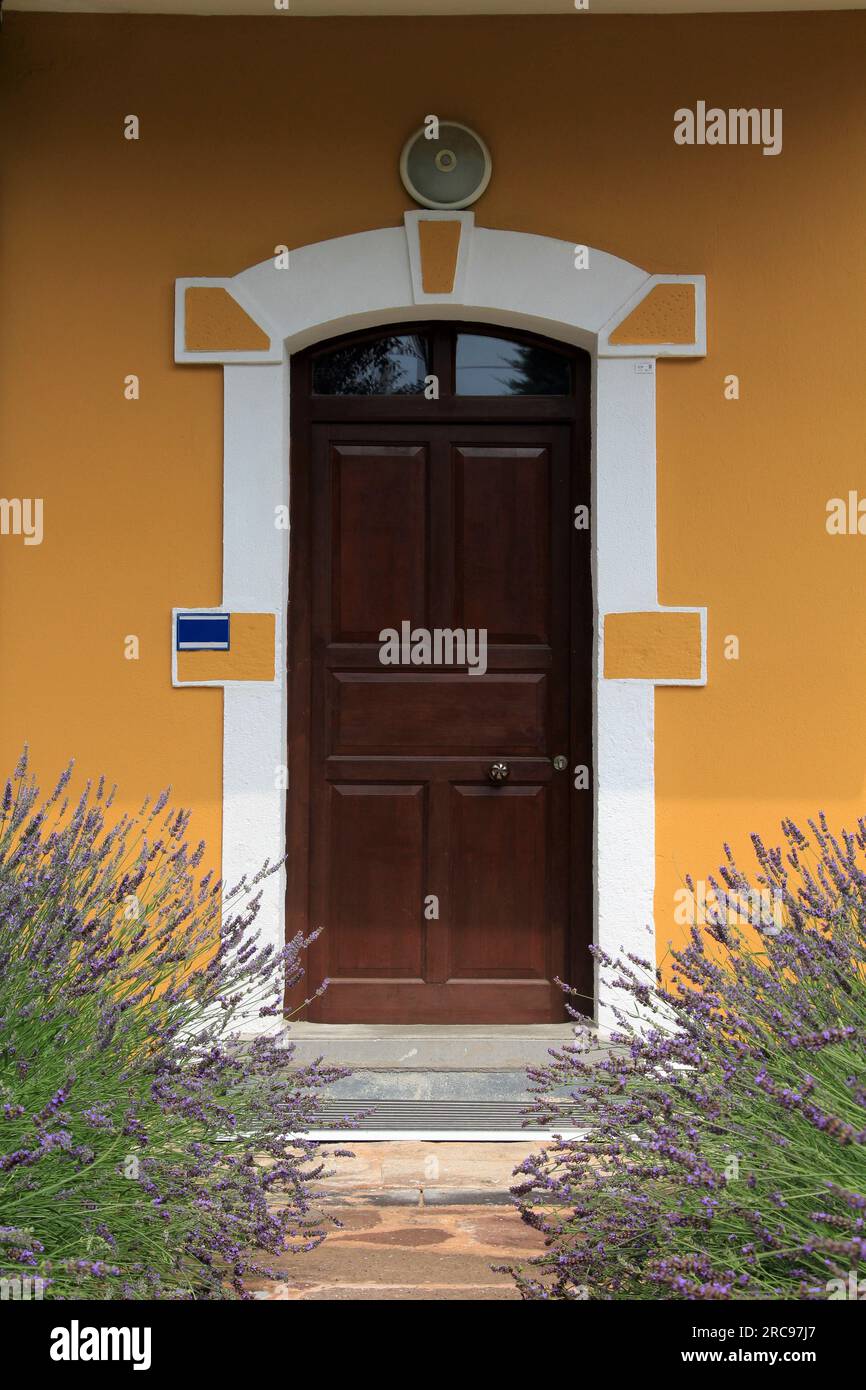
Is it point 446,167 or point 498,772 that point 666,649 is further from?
point 446,167

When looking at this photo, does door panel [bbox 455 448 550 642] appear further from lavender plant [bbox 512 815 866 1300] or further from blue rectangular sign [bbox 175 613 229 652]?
lavender plant [bbox 512 815 866 1300]

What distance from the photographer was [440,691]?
5344mm

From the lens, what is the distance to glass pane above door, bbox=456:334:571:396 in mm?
5414

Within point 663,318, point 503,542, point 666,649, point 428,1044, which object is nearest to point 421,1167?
point 428,1044

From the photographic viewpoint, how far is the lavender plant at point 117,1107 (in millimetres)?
2289

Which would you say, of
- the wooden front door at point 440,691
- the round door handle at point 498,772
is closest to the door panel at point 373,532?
the wooden front door at point 440,691

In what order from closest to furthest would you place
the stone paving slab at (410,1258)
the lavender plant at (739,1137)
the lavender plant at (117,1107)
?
the lavender plant at (739,1137), the lavender plant at (117,1107), the stone paving slab at (410,1258)

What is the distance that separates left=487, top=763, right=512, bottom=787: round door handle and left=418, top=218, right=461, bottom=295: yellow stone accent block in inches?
70.8

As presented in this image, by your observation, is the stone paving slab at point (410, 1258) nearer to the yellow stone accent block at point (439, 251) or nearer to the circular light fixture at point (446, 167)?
the yellow stone accent block at point (439, 251)

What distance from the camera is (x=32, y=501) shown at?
17.0 ft

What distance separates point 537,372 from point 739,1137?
144 inches

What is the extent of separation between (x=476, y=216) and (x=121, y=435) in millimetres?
1565

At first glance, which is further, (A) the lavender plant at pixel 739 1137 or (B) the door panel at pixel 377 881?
(B) the door panel at pixel 377 881

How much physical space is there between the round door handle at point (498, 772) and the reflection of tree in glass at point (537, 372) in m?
1.46
